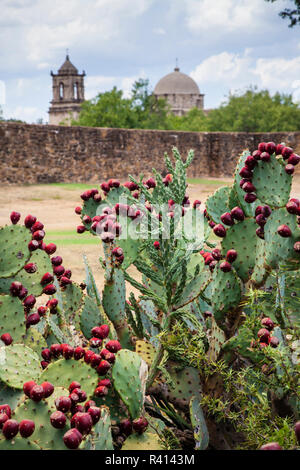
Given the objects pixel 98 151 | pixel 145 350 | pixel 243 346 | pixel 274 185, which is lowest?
pixel 145 350

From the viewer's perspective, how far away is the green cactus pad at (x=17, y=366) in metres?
1.54

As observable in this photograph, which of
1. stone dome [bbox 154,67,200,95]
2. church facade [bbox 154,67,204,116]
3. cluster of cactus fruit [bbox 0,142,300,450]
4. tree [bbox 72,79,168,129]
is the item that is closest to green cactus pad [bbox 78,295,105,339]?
cluster of cactus fruit [bbox 0,142,300,450]

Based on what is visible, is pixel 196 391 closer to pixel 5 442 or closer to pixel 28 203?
pixel 5 442

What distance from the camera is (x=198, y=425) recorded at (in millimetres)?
1766

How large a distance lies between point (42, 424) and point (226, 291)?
0.79m

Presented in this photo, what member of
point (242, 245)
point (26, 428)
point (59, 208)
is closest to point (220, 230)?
point (242, 245)

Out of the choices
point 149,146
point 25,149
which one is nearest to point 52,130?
point 25,149

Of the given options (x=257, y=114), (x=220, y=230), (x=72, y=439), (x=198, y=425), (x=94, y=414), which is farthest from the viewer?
(x=257, y=114)

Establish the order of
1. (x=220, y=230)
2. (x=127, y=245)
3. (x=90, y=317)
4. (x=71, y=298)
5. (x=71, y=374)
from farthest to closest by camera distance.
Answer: (x=71, y=298) < (x=127, y=245) < (x=90, y=317) < (x=220, y=230) < (x=71, y=374)

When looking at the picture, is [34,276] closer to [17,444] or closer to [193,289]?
[193,289]

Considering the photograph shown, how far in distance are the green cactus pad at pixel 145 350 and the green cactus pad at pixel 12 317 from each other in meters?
0.45

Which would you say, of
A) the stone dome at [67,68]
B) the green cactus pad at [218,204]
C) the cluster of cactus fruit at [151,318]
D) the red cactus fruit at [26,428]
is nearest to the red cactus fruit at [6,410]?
the cluster of cactus fruit at [151,318]

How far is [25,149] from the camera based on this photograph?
64.4 feet

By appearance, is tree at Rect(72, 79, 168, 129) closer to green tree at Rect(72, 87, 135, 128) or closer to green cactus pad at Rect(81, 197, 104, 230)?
green tree at Rect(72, 87, 135, 128)
